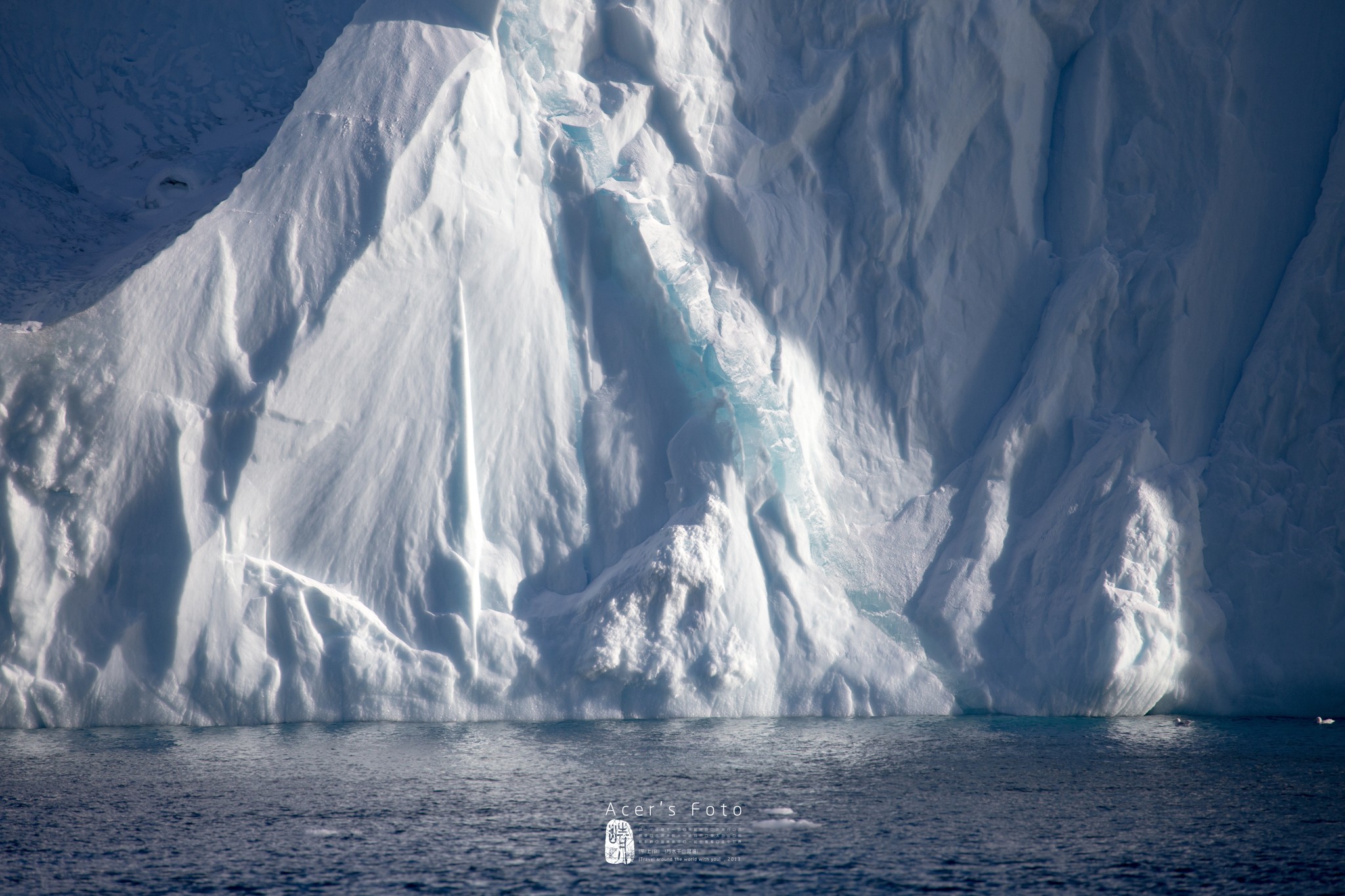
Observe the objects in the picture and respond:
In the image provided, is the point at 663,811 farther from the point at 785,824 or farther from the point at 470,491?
the point at 470,491

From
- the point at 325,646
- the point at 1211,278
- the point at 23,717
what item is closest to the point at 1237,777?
the point at 1211,278

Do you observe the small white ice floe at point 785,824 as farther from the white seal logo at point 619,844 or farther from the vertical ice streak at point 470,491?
the vertical ice streak at point 470,491

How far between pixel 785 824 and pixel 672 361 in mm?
6490

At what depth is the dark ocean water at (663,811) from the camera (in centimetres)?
648

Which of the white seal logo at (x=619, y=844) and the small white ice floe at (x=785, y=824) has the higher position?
the small white ice floe at (x=785, y=824)

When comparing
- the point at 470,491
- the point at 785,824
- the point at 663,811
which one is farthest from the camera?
the point at 470,491

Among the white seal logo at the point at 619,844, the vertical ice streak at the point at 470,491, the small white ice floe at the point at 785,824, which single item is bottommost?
the white seal logo at the point at 619,844

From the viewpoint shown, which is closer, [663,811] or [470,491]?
[663,811]

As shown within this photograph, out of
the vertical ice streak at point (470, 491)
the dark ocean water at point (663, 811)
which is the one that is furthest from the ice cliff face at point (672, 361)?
the dark ocean water at point (663, 811)

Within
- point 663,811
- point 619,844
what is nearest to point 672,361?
point 663,811

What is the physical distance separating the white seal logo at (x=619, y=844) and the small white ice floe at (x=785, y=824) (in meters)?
0.86

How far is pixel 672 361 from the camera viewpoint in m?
12.9

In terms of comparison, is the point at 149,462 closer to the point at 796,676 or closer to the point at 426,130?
the point at 426,130

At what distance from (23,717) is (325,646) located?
2.78 metres
